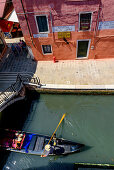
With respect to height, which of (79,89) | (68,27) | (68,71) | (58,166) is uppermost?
(68,27)

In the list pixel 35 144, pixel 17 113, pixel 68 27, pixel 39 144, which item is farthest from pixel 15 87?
pixel 68 27

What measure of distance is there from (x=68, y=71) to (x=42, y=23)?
536cm

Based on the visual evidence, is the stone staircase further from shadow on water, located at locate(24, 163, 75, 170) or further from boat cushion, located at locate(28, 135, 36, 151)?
shadow on water, located at locate(24, 163, 75, 170)

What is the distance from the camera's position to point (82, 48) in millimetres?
13742

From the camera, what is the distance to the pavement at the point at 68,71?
1260 cm

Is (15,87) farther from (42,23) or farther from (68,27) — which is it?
(68,27)

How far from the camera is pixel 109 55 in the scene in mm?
14062

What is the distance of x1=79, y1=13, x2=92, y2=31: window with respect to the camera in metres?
11.1

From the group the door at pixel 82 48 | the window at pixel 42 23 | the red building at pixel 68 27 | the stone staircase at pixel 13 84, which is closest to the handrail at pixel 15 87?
the stone staircase at pixel 13 84

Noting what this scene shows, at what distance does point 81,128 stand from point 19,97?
658cm

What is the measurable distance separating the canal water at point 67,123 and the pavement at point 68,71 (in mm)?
1318

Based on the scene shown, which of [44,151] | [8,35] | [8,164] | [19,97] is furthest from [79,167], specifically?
[8,35]

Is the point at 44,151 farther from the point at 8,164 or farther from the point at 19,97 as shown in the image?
the point at 19,97

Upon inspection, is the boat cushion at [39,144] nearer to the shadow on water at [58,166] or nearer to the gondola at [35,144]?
the gondola at [35,144]
